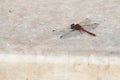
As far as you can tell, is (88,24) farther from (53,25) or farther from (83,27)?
(53,25)

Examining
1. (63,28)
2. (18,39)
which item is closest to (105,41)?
(63,28)

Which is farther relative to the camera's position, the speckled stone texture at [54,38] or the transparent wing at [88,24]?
the transparent wing at [88,24]

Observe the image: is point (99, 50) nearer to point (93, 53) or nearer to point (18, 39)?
point (93, 53)

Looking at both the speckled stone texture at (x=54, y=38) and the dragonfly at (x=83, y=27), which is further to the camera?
the dragonfly at (x=83, y=27)

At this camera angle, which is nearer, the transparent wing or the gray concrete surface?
the gray concrete surface

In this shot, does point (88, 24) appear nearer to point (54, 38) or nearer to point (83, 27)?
point (83, 27)

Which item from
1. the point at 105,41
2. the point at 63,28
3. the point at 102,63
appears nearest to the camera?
the point at 102,63

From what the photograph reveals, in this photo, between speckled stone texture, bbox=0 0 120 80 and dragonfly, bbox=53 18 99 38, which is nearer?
speckled stone texture, bbox=0 0 120 80

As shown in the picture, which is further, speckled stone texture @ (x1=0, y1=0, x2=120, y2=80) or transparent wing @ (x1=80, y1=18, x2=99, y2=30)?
transparent wing @ (x1=80, y1=18, x2=99, y2=30)

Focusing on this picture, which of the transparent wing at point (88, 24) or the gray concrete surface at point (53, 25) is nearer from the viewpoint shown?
the gray concrete surface at point (53, 25)

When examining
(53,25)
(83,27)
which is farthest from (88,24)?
(53,25)

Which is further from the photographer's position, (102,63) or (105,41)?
(105,41)
